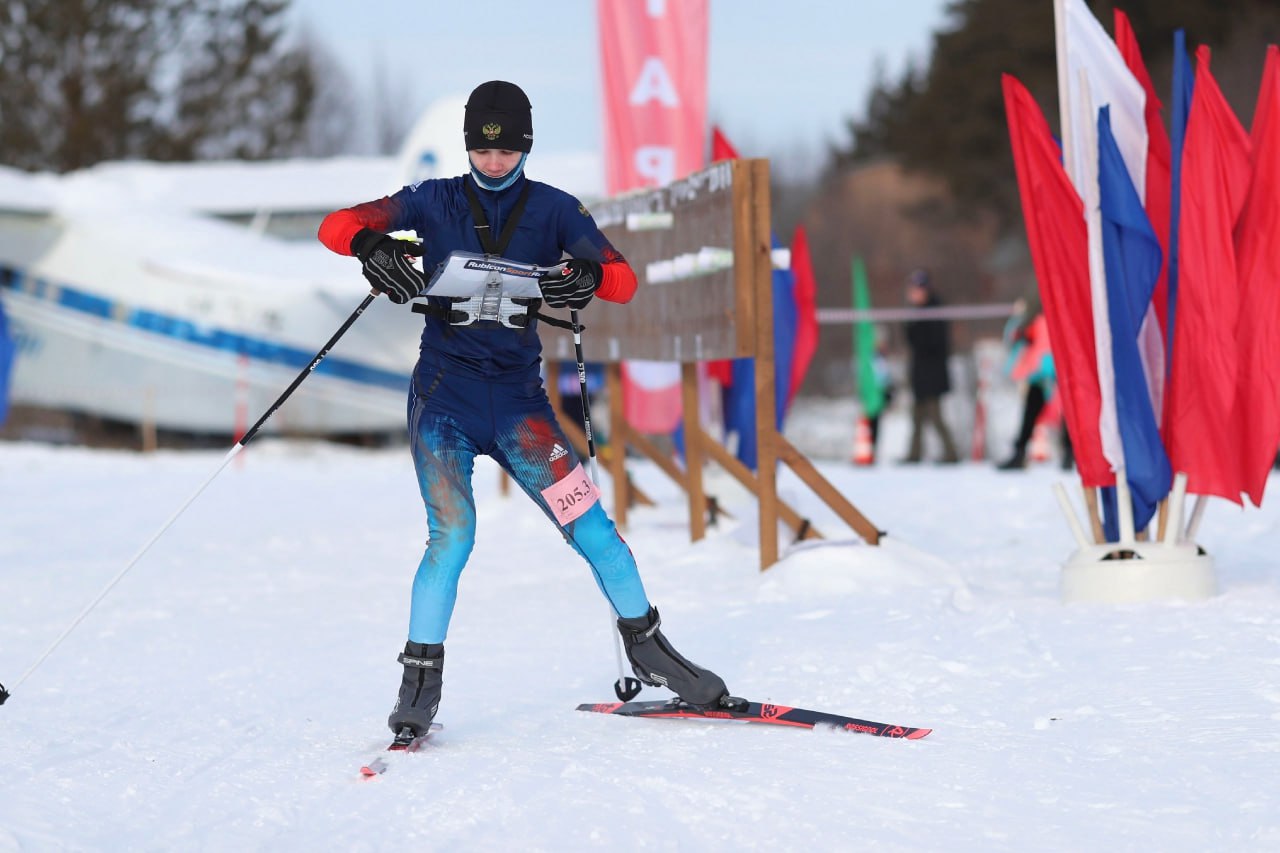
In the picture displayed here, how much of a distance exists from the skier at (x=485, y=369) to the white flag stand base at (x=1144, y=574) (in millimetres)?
2371

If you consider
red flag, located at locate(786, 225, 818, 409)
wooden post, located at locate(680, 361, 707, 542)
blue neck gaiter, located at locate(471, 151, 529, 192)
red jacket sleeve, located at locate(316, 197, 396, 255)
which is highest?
blue neck gaiter, located at locate(471, 151, 529, 192)

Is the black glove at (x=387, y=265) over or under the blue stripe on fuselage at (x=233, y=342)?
over

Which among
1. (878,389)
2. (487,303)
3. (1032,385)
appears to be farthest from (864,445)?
(487,303)

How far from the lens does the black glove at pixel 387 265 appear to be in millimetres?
4254

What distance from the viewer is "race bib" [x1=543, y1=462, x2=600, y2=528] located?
4465 millimetres

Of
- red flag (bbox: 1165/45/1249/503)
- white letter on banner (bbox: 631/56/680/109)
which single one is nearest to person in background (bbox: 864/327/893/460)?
white letter on banner (bbox: 631/56/680/109)

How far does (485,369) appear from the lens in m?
4.46

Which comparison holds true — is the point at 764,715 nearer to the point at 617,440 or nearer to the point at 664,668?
the point at 664,668

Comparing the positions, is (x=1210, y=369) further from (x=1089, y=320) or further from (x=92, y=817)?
(x=92, y=817)

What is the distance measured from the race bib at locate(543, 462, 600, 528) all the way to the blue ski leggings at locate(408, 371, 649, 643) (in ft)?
0.05

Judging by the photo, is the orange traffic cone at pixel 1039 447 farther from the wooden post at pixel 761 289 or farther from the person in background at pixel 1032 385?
the wooden post at pixel 761 289

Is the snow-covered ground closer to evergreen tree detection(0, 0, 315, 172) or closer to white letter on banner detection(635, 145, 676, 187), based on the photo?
white letter on banner detection(635, 145, 676, 187)

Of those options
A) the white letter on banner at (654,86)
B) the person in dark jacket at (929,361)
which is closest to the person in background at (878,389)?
the person in dark jacket at (929,361)

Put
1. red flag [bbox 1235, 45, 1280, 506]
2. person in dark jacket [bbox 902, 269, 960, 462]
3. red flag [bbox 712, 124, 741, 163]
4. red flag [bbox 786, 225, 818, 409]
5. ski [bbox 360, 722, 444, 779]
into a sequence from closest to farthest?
1. ski [bbox 360, 722, 444, 779]
2. red flag [bbox 1235, 45, 1280, 506]
3. red flag [bbox 712, 124, 741, 163]
4. red flag [bbox 786, 225, 818, 409]
5. person in dark jacket [bbox 902, 269, 960, 462]
